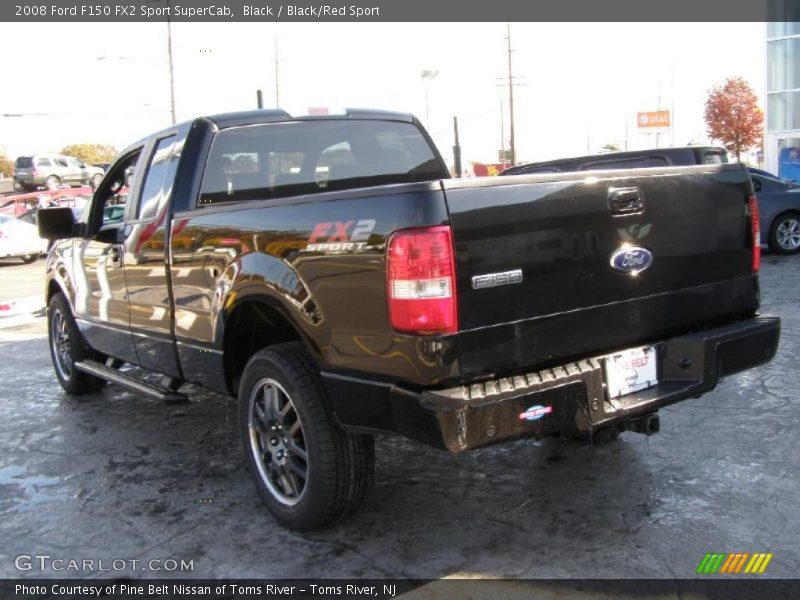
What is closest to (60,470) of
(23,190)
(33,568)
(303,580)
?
(33,568)

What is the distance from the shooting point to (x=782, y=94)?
84.4 feet

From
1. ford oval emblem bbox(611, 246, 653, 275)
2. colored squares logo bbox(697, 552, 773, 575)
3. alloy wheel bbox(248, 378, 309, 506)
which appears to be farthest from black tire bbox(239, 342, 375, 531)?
colored squares logo bbox(697, 552, 773, 575)

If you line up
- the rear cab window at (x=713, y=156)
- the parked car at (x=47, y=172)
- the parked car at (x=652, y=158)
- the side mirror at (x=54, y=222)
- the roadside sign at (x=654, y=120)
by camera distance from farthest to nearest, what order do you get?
1. the roadside sign at (x=654, y=120)
2. the parked car at (x=47, y=172)
3. the rear cab window at (x=713, y=156)
4. the parked car at (x=652, y=158)
5. the side mirror at (x=54, y=222)

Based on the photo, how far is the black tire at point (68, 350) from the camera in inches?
232

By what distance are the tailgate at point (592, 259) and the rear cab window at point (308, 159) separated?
1.81m

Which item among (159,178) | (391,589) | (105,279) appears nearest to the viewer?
(391,589)

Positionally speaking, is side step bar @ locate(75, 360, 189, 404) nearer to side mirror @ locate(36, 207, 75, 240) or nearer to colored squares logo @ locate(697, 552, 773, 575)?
side mirror @ locate(36, 207, 75, 240)

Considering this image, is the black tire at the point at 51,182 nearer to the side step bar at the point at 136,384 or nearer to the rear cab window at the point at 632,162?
the rear cab window at the point at 632,162

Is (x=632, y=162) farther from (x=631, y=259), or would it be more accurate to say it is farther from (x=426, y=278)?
(x=426, y=278)

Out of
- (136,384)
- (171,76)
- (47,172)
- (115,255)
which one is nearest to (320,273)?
(136,384)

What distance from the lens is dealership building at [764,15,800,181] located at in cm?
2523

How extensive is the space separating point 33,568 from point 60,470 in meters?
1.27

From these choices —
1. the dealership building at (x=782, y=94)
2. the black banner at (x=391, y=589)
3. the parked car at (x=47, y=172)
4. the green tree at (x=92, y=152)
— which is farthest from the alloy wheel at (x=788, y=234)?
the green tree at (x=92, y=152)

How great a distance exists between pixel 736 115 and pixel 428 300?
208 ft
